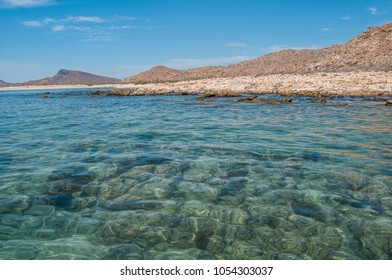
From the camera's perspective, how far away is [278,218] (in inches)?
191

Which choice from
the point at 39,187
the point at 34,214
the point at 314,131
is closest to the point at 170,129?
the point at 314,131

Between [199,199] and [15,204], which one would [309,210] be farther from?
[15,204]

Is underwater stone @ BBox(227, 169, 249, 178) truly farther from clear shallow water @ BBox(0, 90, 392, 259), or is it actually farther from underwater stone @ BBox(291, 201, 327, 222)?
underwater stone @ BBox(291, 201, 327, 222)

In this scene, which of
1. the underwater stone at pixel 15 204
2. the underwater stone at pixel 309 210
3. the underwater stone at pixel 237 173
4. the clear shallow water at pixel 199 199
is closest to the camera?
the clear shallow water at pixel 199 199

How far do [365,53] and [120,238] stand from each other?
70.1 meters

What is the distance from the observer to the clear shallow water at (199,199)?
4.16 metres

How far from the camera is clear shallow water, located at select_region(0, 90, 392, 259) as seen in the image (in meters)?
4.16

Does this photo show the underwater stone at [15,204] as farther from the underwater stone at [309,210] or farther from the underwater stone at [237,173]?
the underwater stone at [309,210]

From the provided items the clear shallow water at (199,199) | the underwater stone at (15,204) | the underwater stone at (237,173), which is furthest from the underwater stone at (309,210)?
the underwater stone at (15,204)

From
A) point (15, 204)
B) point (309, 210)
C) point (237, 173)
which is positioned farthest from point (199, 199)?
point (15, 204)

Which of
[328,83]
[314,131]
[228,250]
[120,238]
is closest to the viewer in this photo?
[228,250]

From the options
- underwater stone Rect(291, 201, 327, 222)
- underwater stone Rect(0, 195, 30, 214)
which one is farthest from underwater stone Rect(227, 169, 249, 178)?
underwater stone Rect(0, 195, 30, 214)

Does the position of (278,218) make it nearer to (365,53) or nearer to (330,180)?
(330,180)
